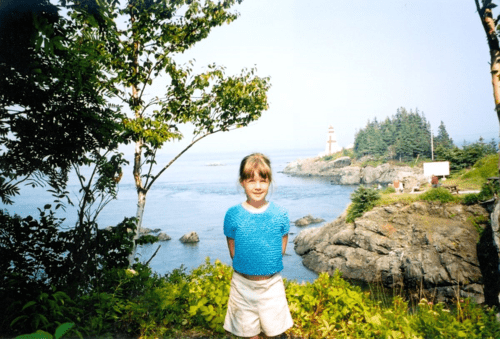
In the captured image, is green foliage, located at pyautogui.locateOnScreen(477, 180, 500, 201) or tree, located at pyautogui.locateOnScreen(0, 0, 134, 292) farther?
green foliage, located at pyautogui.locateOnScreen(477, 180, 500, 201)

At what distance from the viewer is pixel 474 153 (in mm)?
31500

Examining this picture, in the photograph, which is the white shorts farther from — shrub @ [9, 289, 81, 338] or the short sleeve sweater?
shrub @ [9, 289, 81, 338]

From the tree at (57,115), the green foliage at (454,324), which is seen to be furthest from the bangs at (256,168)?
the green foliage at (454,324)

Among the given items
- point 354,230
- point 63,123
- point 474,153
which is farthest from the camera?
point 474,153

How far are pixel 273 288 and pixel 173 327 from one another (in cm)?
179

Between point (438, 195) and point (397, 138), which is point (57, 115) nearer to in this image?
point (438, 195)

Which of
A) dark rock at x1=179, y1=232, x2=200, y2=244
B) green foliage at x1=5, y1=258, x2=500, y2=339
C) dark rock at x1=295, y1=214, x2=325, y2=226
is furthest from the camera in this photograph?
dark rock at x1=295, y1=214, x2=325, y2=226

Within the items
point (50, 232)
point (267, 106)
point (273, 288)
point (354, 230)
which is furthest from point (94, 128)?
point (354, 230)

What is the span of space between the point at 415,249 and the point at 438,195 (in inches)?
165

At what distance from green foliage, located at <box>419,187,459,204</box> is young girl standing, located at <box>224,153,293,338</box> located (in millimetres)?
22666

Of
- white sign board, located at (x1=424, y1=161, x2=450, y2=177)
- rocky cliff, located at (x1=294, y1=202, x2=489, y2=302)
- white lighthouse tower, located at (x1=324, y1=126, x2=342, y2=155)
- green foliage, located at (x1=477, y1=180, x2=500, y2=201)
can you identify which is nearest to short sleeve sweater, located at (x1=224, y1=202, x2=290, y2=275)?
rocky cliff, located at (x1=294, y1=202, x2=489, y2=302)

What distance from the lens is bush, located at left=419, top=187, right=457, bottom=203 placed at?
2108cm

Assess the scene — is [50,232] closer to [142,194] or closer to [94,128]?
[94,128]

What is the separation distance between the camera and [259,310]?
2.46 m
